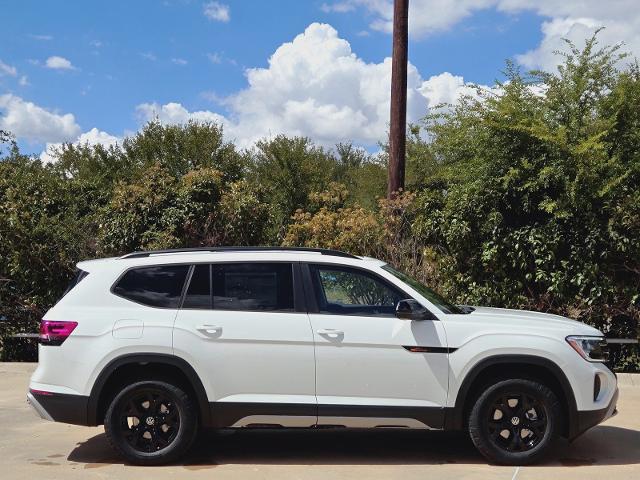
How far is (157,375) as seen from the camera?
5715mm

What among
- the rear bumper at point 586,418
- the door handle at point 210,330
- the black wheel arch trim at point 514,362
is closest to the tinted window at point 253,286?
the door handle at point 210,330

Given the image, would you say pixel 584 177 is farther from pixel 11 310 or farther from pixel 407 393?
pixel 11 310

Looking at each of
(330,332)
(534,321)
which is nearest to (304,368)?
(330,332)

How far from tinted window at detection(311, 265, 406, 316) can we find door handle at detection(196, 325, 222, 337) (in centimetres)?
85

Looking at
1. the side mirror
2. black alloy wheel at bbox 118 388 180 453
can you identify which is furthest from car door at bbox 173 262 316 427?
the side mirror

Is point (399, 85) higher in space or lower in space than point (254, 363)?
higher

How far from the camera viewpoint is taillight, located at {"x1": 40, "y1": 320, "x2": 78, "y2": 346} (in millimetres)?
5648

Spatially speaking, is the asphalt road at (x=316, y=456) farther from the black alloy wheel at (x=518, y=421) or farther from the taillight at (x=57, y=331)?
the taillight at (x=57, y=331)

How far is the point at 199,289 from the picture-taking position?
5.81 metres

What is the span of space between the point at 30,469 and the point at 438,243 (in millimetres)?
6386

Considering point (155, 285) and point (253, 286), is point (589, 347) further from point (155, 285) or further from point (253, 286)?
point (155, 285)

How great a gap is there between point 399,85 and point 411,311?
687 cm

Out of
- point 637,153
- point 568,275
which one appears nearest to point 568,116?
point 637,153

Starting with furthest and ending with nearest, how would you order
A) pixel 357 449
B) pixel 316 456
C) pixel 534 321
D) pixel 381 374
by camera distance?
1. pixel 357 449
2. pixel 316 456
3. pixel 534 321
4. pixel 381 374
